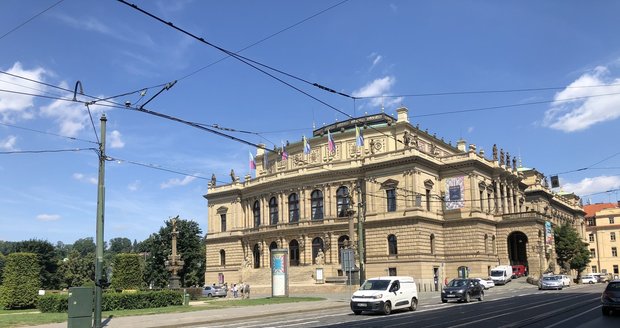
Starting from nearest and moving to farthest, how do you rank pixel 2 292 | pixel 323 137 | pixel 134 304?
pixel 134 304, pixel 2 292, pixel 323 137

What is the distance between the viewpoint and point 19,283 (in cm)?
4069

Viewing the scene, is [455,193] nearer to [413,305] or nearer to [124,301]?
[413,305]

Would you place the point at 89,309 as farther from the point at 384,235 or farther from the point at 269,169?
the point at 269,169

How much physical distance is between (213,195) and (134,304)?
195ft

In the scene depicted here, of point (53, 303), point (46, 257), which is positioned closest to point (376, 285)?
point (53, 303)

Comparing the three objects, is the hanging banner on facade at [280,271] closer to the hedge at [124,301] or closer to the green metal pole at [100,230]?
the hedge at [124,301]

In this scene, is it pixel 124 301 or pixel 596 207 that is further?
pixel 596 207

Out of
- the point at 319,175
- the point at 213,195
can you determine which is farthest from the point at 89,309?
the point at 213,195

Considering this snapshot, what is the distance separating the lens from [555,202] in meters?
107

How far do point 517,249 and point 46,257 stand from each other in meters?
75.5

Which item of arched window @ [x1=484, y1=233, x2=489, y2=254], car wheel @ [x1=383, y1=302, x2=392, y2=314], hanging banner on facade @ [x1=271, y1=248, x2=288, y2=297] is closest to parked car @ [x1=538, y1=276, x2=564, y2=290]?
arched window @ [x1=484, y1=233, x2=489, y2=254]

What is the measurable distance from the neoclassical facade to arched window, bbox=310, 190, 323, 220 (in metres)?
0.14

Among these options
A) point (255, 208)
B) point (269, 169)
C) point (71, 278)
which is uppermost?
point (269, 169)

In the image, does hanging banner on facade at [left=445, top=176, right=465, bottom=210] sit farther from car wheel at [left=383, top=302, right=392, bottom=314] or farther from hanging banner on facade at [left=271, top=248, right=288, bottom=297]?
car wheel at [left=383, top=302, right=392, bottom=314]
